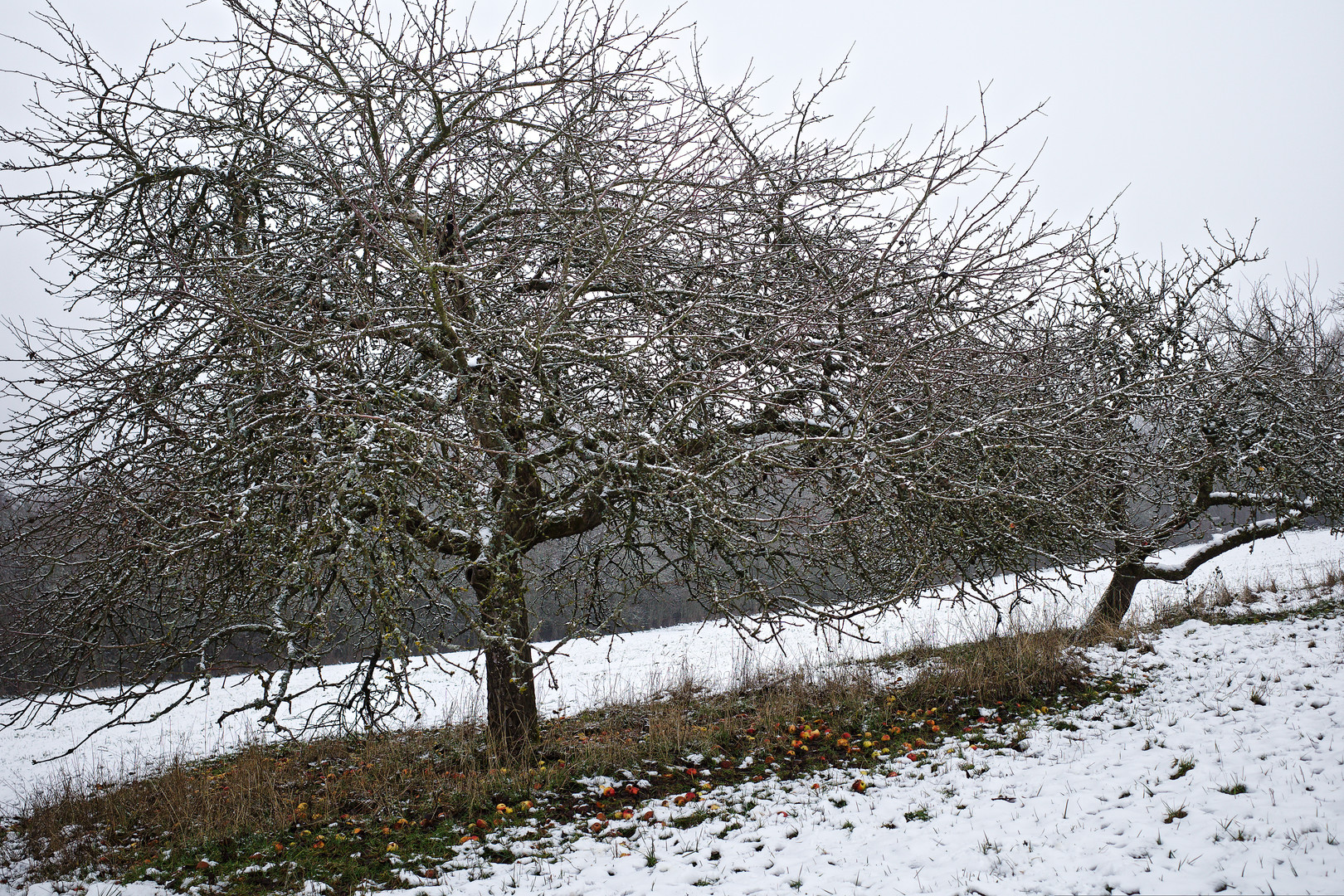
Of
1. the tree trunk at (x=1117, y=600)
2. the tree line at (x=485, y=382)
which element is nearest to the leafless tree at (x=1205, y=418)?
the tree trunk at (x=1117, y=600)

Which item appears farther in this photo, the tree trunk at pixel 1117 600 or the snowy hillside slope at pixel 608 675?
the snowy hillside slope at pixel 608 675

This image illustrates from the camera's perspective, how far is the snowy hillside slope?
8.27 metres

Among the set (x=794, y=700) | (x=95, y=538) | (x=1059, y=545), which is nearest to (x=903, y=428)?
(x=1059, y=545)

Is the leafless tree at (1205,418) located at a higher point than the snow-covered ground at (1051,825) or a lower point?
higher

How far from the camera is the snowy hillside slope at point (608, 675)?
8.27 m

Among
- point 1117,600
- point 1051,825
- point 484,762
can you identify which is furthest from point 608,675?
point 1051,825

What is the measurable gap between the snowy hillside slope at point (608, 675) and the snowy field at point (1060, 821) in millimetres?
1456

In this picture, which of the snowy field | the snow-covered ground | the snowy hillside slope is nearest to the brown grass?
the snowy hillside slope

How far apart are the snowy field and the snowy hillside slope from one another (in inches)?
57.3

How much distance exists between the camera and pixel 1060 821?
3.54 meters

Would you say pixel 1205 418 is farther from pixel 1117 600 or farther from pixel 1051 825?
pixel 1051 825

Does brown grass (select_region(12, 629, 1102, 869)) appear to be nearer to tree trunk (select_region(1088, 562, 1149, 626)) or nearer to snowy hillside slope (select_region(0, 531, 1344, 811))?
snowy hillside slope (select_region(0, 531, 1344, 811))

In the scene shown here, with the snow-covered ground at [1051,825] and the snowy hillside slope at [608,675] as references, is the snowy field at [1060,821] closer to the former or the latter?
the snow-covered ground at [1051,825]

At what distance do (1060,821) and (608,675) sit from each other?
23.9 feet
